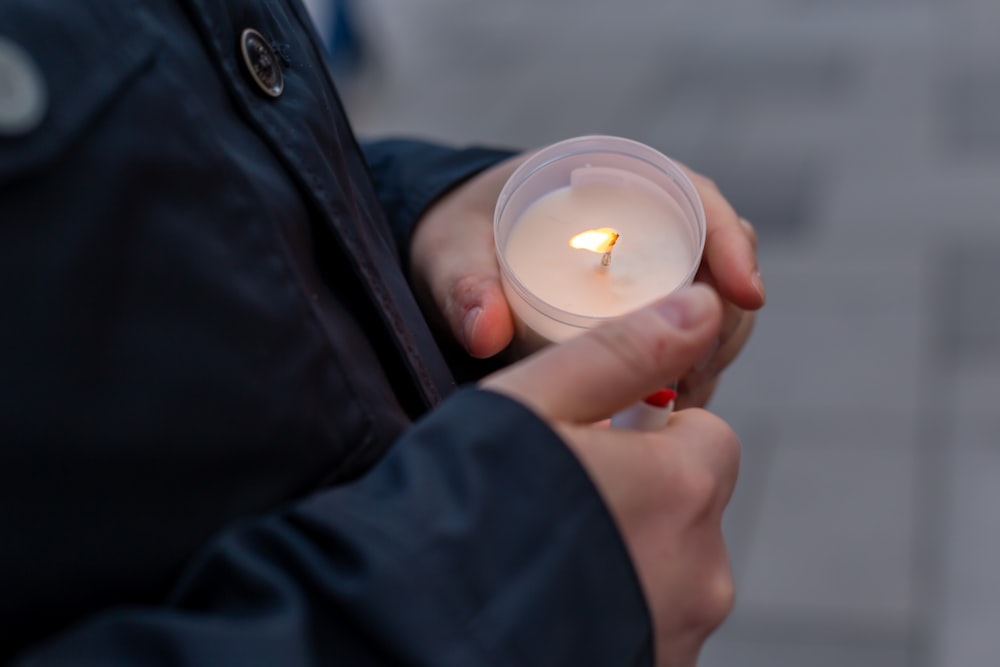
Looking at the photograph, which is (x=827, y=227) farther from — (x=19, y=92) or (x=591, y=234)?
(x=19, y=92)

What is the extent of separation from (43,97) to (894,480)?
149cm

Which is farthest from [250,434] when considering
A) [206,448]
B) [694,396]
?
[694,396]

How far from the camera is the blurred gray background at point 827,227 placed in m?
1.40

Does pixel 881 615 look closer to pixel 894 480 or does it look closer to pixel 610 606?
pixel 894 480

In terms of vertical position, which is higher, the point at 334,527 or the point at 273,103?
the point at 273,103

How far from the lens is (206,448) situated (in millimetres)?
391

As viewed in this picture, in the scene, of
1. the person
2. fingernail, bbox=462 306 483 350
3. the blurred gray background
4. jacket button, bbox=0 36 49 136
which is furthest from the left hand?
the blurred gray background

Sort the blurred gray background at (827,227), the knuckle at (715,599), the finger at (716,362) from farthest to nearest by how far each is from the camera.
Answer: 1. the blurred gray background at (827,227)
2. the finger at (716,362)
3. the knuckle at (715,599)

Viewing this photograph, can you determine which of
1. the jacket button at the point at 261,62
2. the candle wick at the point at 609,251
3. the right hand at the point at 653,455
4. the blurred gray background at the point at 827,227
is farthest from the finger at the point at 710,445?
the blurred gray background at the point at 827,227

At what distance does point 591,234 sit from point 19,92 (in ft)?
1.16

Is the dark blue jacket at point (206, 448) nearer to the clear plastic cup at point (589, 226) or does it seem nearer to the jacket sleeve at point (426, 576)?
the jacket sleeve at point (426, 576)

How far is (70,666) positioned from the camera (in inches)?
13.3

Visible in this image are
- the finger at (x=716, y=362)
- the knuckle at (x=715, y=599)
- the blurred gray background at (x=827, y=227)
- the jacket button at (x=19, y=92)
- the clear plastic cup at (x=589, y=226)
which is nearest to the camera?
the jacket button at (x=19, y=92)

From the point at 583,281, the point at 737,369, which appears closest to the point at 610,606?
the point at 583,281
